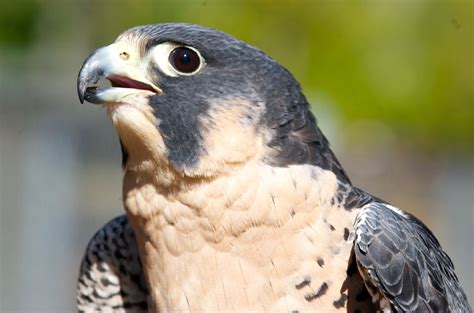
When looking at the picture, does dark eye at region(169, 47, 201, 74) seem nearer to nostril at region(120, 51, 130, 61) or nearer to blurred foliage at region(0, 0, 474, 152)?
nostril at region(120, 51, 130, 61)

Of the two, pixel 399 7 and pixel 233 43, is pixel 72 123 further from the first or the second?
pixel 399 7

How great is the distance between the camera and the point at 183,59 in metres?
3.64

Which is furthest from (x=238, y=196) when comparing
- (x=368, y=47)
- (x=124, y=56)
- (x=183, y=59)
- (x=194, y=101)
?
(x=368, y=47)

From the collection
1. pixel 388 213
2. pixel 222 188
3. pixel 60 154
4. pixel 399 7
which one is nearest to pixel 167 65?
pixel 222 188

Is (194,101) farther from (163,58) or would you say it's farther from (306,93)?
(306,93)

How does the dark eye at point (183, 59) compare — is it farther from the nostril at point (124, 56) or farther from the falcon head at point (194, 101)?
the nostril at point (124, 56)

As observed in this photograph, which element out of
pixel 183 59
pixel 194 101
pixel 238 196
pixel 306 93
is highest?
pixel 306 93

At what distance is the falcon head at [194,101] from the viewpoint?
3.56m

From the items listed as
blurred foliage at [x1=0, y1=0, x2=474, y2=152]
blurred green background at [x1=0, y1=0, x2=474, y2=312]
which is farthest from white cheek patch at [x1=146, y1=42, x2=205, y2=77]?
blurred foliage at [x1=0, y1=0, x2=474, y2=152]

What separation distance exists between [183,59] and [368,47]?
13272 mm

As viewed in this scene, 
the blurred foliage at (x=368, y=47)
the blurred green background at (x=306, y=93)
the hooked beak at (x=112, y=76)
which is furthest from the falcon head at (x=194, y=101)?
the blurred foliage at (x=368, y=47)

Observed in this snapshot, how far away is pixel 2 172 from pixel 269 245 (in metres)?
6.23

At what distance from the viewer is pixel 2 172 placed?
932 centimetres

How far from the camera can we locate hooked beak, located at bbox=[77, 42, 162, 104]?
3.53 m
